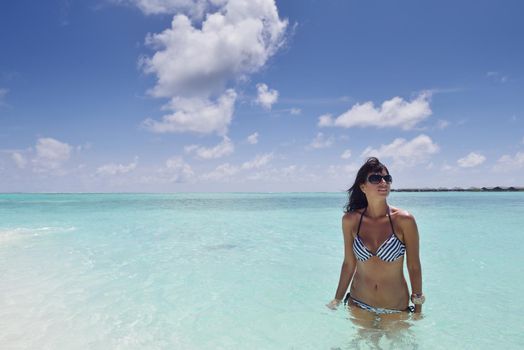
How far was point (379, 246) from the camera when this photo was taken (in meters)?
3.12

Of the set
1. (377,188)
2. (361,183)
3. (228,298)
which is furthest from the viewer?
(228,298)

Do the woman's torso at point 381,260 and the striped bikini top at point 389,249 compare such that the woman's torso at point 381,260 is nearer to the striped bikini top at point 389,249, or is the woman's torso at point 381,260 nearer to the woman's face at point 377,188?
the striped bikini top at point 389,249

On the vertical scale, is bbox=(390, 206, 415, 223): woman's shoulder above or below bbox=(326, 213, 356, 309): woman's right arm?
above

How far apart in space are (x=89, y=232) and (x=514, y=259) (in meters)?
14.3

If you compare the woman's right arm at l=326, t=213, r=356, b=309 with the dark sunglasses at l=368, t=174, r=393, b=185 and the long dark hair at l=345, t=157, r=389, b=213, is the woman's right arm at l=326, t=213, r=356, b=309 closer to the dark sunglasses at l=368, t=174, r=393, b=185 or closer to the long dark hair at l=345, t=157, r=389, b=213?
the long dark hair at l=345, t=157, r=389, b=213

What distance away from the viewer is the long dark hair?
3.15 m

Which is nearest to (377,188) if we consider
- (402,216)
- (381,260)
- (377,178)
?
(377,178)

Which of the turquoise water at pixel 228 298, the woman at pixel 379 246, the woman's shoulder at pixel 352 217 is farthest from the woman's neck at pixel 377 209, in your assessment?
the turquoise water at pixel 228 298

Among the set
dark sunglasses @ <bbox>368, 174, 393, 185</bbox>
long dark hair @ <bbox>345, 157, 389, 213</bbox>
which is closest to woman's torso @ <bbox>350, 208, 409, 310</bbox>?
long dark hair @ <bbox>345, 157, 389, 213</bbox>

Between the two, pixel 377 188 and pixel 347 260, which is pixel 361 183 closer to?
pixel 377 188

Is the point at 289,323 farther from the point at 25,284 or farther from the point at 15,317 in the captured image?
the point at 25,284

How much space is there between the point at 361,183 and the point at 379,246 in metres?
0.55

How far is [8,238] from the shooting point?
42.4ft

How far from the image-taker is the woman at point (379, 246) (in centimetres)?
304
